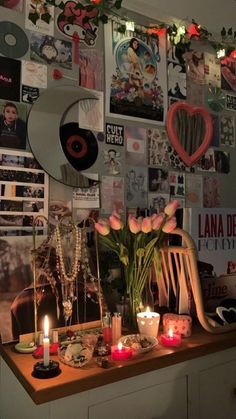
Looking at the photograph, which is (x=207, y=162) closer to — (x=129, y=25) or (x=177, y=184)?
(x=177, y=184)

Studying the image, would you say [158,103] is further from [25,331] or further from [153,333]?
[25,331]

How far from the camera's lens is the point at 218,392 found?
3.70 feet

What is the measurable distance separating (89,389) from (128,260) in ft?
1.47

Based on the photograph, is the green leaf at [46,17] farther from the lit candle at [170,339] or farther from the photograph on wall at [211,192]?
the lit candle at [170,339]

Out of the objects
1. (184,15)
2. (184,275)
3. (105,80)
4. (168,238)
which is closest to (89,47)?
(105,80)

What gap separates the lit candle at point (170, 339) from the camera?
107 cm

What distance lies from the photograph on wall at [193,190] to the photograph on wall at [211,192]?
25 mm

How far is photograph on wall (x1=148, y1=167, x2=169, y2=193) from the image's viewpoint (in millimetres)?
1491

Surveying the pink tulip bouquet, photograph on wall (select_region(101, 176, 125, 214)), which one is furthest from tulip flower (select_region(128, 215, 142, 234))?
photograph on wall (select_region(101, 176, 125, 214))

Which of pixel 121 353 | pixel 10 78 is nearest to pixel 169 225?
pixel 121 353

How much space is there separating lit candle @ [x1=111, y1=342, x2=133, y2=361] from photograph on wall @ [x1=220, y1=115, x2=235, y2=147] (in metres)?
1.14

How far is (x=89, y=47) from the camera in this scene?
136 cm

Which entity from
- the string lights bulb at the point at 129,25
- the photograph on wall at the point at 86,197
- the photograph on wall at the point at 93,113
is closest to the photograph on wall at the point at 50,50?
the photograph on wall at the point at 93,113

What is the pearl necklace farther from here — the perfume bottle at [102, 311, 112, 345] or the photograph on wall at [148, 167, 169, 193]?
the photograph on wall at [148, 167, 169, 193]
